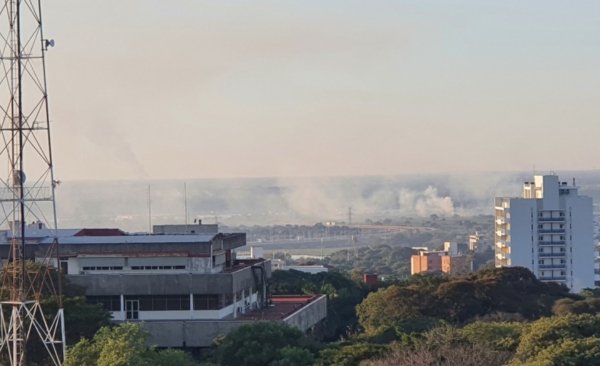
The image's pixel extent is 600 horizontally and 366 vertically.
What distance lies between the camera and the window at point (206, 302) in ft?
156

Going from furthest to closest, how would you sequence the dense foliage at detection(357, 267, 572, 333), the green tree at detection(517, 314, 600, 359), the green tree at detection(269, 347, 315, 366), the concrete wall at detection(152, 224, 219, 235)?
the concrete wall at detection(152, 224, 219, 235), the dense foliage at detection(357, 267, 572, 333), the green tree at detection(269, 347, 315, 366), the green tree at detection(517, 314, 600, 359)

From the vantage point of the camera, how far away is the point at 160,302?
4781cm

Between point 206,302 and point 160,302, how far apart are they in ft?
6.19

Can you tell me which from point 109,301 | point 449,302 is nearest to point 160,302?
point 109,301

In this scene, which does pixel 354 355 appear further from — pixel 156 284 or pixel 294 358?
pixel 156 284

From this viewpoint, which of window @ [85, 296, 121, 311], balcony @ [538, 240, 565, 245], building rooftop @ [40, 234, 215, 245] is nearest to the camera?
window @ [85, 296, 121, 311]

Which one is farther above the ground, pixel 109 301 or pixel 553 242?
pixel 109 301

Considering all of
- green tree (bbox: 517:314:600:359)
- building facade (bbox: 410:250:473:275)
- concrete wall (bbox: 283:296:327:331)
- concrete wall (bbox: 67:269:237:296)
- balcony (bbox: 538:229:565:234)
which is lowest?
building facade (bbox: 410:250:473:275)

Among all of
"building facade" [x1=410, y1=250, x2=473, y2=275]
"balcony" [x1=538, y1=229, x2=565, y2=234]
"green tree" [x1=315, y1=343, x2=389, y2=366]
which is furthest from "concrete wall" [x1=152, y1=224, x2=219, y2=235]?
"building facade" [x1=410, y1=250, x2=473, y2=275]

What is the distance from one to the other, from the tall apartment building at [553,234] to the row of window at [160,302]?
61.6 metres

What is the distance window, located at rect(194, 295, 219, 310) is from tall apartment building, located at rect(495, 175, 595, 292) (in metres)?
61.5

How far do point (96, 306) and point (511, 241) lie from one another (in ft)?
222

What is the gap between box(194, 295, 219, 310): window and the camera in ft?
156

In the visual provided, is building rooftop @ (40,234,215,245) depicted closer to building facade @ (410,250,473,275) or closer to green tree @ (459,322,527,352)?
→ green tree @ (459,322,527,352)
